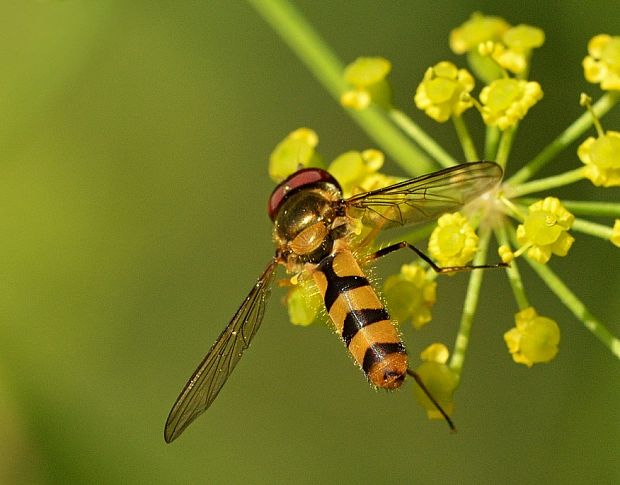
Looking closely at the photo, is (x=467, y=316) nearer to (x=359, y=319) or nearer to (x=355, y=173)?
(x=359, y=319)

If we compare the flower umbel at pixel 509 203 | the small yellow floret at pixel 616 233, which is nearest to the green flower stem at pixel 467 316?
the flower umbel at pixel 509 203

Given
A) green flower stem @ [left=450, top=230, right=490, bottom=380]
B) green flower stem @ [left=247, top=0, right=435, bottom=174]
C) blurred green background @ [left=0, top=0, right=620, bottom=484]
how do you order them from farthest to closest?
blurred green background @ [left=0, top=0, right=620, bottom=484] → green flower stem @ [left=247, top=0, right=435, bottom=174] → green flower stem @ [left=450, top=230, right=490, bottom=380]

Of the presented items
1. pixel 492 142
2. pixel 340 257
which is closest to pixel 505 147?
pixel 492 142

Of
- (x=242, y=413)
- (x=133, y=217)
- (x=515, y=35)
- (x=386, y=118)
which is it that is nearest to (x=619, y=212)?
(x=515, y=35)

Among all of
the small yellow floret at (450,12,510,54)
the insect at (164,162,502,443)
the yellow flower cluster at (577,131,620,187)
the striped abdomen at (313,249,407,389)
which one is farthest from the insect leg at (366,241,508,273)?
the small yellow floret at (450,12,510,54)

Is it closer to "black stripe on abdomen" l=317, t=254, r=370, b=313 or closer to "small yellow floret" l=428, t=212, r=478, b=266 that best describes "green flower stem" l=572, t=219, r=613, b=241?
"small yellow floret" l=428, t=212, r=478, b=266

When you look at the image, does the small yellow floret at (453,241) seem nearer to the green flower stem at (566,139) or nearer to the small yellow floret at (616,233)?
the green flower stem at (566,139)
